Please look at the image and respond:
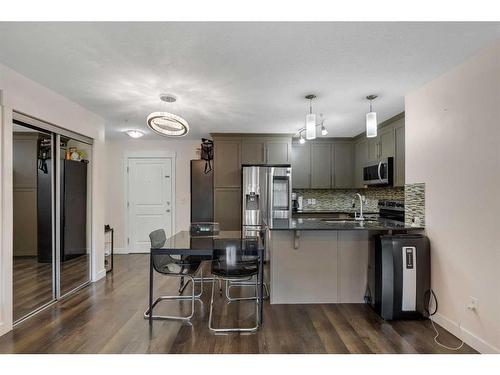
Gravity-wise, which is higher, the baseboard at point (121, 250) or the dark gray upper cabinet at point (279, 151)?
the dark gray upper cabinet at point (279, 151)

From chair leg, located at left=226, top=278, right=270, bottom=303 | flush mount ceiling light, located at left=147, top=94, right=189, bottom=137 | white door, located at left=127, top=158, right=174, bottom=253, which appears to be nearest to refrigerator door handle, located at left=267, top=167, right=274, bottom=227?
chair leg, located at left=226, top=278, right=270, bottom=303

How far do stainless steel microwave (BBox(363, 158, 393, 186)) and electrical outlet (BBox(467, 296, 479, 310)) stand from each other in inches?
81.1

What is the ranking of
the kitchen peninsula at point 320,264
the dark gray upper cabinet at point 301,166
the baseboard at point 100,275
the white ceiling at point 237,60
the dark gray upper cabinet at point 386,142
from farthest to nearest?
1. the dark gray upper cabinet at point 301,166
2. the dark gray upper cabinet at point 386,142
3. the baseboard at point 100,275
4. the kitchen peninsula at point 320,264
5. the white ceiling at point 237,60

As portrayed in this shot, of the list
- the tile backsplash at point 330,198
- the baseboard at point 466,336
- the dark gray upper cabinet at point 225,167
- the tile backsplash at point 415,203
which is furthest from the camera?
the tile backsplash at point 330,198

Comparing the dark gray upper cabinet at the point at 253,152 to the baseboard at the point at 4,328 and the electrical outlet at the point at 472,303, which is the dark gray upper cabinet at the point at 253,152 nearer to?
the electrical outlet at the point at 472,303

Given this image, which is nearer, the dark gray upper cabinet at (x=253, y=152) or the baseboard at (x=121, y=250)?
the dark gray upper cabinet at (x=253, y=152)

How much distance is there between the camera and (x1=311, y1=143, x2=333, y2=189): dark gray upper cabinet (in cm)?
519

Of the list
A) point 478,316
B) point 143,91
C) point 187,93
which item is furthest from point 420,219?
point 143,91

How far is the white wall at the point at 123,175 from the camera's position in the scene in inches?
214

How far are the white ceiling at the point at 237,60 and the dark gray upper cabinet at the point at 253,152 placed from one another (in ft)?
4.94

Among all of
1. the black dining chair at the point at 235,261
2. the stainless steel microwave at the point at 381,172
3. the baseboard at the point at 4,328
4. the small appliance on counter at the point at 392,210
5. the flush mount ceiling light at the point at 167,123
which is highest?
the flush mount ceiling light at the point at 167,123

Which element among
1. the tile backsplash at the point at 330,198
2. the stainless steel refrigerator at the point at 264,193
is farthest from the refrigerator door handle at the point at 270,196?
the tile backsplash at the point at 330,198

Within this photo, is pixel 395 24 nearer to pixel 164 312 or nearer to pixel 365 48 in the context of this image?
pixel 365 48

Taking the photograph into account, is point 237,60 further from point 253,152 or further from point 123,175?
point 123,175
